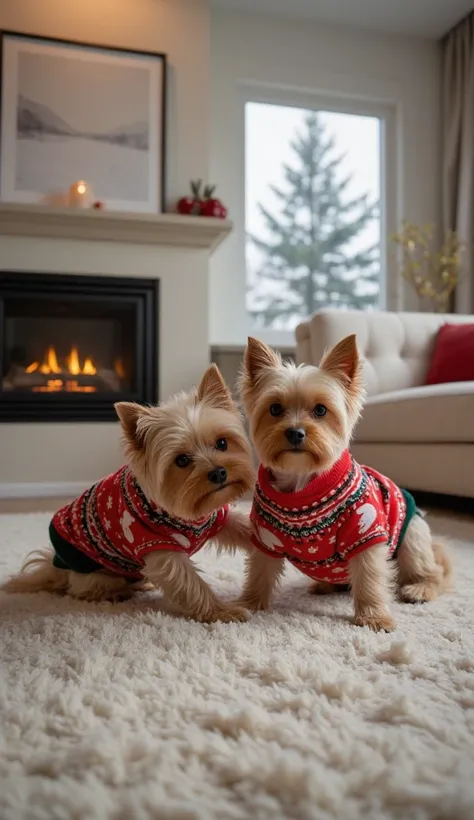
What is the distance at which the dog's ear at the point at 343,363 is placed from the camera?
57.5 inches

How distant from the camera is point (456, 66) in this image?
5438 mm

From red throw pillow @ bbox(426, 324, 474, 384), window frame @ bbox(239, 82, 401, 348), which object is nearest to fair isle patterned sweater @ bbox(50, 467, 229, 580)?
red throw pillow @ bbox(426, 324, 474, 384)

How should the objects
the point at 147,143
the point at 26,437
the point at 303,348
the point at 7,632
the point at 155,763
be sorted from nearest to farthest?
the point at 155,763 → the point at 7,632 → the point at 303,348 → the point at 26,437 → the point at 147,143

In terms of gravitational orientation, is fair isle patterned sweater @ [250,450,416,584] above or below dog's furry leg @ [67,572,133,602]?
above

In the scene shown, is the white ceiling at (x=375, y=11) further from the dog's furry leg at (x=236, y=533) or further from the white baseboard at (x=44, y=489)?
the dog's furry leg at (x=236, y=533)

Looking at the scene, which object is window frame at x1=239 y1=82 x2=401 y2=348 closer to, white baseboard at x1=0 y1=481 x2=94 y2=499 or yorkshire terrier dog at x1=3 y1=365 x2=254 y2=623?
white baseboard at x1=0 y1=481 x2=94 y2=499

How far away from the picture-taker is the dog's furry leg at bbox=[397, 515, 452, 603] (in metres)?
1.56

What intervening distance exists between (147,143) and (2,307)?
1.48 m

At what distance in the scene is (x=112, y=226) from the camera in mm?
4203

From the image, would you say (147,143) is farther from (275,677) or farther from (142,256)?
(275,677)

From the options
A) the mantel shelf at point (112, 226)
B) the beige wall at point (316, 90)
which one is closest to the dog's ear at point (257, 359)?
the mantel shelf at point (112, 226)

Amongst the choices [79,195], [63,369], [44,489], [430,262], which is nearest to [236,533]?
[44,489]

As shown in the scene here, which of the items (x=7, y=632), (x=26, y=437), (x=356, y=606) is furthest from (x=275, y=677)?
(x=26, y=437)

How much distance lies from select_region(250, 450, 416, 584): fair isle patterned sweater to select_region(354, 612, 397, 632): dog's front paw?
12 cm
